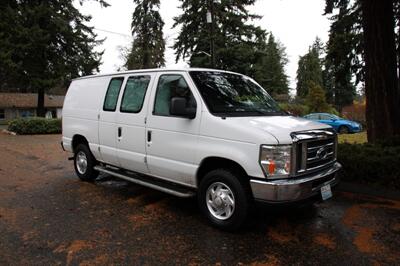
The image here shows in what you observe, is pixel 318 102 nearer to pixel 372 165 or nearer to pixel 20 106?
pixel 372 165

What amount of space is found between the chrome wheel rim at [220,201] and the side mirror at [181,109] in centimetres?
99

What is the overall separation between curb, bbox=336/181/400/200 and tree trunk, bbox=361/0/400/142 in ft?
6.85

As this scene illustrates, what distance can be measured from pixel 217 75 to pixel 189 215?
2185 mm

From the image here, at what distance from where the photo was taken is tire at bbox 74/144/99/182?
6840 millimetres

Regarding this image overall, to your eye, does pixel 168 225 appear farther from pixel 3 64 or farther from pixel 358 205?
pixel 3 64

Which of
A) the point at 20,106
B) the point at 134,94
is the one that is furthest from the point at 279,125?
the point at 20,106

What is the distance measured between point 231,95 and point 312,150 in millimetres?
1448

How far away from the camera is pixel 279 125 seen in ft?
14.0

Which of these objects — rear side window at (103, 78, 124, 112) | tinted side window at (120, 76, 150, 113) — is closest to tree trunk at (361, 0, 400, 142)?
tinted side window at (120, 76, 150, 113)

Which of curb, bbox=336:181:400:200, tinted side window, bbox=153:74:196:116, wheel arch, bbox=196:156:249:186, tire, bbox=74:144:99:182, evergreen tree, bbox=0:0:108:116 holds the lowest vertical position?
curb, bbox=336:181:400:200

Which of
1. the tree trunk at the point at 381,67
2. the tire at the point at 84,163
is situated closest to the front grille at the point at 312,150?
the tree trunk at the point at 381,67

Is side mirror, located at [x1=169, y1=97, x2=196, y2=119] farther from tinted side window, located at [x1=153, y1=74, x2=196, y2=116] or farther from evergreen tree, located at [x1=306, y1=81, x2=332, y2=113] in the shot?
evergreen tree, located at [x1=306, y1=81, x2=332, y2=113]

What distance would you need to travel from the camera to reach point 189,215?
508 cm

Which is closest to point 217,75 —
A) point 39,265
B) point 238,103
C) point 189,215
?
point 238,103
